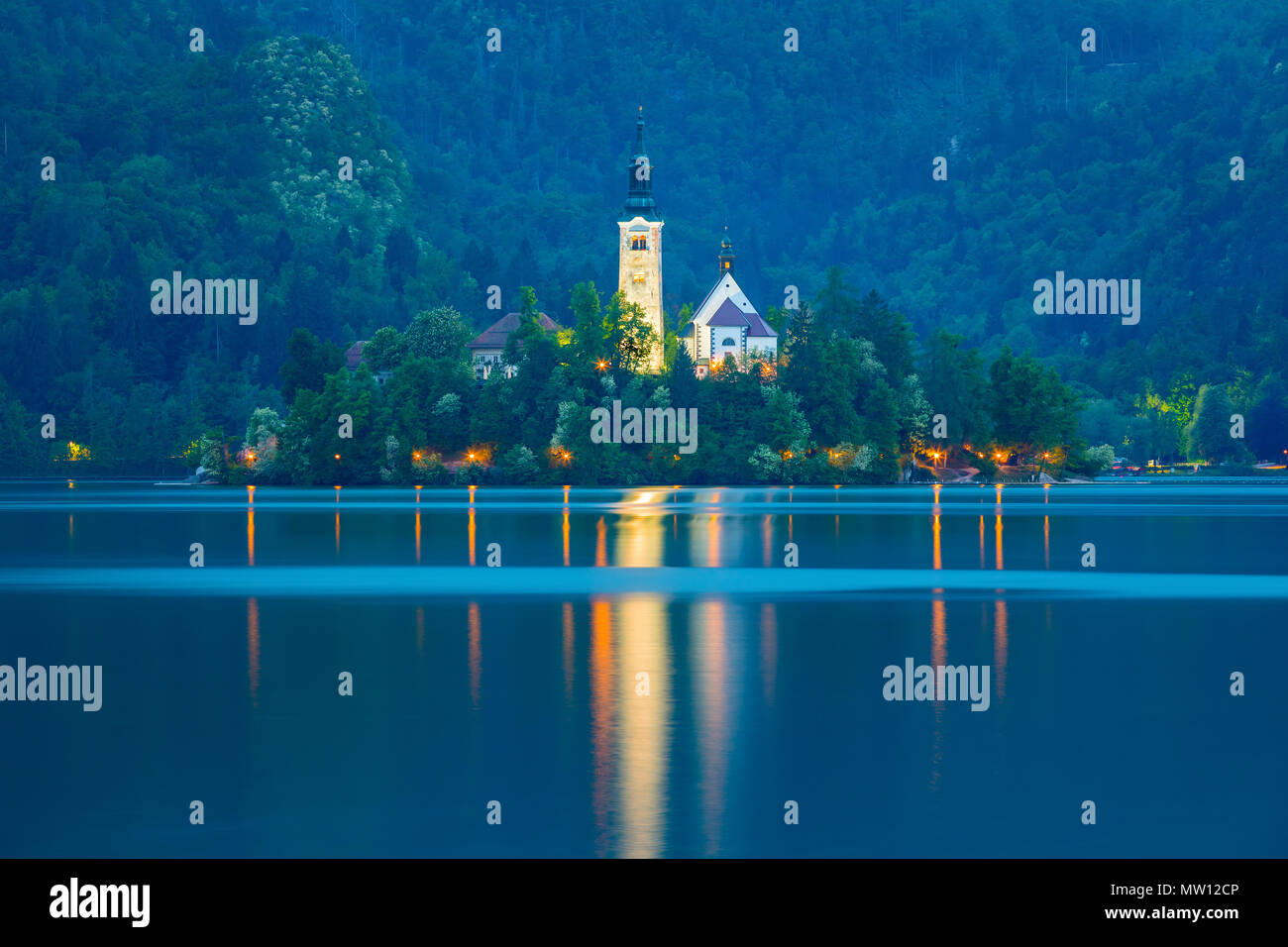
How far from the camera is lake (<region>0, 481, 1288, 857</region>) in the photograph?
2319cm

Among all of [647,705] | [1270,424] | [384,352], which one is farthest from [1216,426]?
[647,705]

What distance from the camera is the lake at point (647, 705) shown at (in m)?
23.2

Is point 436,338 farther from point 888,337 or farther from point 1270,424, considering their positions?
point 1270,424

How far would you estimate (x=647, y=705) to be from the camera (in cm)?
3200

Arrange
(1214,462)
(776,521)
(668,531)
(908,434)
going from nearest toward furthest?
(668,531) → (776,521) → (908,434) → (1214,462)

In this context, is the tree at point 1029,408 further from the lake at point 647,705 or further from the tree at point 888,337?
the lake at point 647,705

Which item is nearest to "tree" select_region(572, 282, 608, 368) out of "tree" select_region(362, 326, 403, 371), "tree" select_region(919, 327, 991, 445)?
"tree" select_region(362, 326, 403, 371)

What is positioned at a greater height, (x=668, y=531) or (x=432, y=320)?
(x=432, y=320)

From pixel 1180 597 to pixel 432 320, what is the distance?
138112 mm
